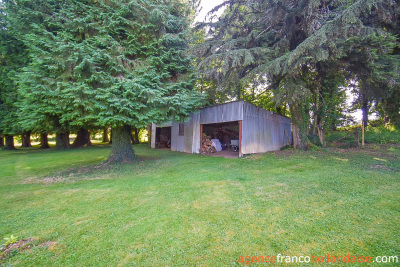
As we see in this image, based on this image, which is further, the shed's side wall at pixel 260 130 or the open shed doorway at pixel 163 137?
the open shed doorway at pixel 163 137

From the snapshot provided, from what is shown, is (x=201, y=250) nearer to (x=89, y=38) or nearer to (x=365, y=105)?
(x=89, y=38)

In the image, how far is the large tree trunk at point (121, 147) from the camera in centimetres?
860

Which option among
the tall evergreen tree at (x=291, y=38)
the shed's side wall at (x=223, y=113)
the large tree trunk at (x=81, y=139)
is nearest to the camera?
the tall evergreen tree at (x=291, y=38)

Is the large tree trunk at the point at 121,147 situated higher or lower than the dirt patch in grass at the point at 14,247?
higher

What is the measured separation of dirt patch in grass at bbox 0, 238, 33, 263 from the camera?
224 centimetres

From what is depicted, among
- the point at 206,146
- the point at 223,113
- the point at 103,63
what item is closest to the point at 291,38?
the point at 223,113

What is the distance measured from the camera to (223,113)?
10.4 metres

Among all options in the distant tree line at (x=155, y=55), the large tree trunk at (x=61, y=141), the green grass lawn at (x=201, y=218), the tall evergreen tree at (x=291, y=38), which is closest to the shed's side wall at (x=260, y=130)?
the tall evergreen tree at (x=291, y=38)

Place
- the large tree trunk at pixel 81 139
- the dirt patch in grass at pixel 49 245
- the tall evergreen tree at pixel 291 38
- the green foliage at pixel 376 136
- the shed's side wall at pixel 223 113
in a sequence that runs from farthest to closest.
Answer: the large tree trunk at pixel 81 139 → the green foliage at pixel 376 136 → the shed's side wall at pixel 223 113 → the tall evergreen tree at pixel 291 38 → the dirt patch in grass at pixel 49 245

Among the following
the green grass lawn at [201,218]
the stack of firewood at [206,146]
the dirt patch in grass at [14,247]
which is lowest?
the dirt patch in grass at [14,247]

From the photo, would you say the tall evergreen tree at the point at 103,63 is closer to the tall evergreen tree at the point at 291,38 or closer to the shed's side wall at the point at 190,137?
the tall evergreen tree at the point at 291,38

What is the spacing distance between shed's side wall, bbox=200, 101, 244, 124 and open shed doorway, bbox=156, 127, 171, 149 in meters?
7.13

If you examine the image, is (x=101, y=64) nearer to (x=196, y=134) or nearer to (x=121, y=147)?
(x=121, y=147)

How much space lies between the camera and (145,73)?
22.6ft
